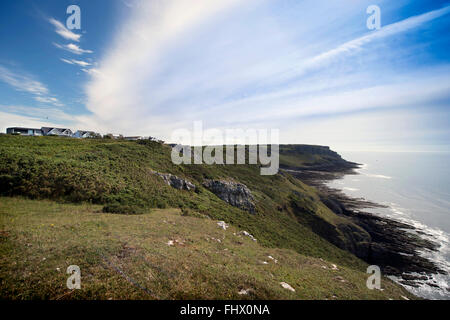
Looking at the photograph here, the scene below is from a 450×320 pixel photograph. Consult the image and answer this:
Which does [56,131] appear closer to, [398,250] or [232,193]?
[232,193]

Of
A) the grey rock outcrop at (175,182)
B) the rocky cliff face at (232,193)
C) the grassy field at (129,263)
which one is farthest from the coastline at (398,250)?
the grey rock outcrop at (175,182)

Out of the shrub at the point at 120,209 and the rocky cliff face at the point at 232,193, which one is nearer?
the shrub at the point at 120,209

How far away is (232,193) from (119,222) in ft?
82.7

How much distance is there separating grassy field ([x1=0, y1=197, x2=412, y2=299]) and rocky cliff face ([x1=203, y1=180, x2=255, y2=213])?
19.6m

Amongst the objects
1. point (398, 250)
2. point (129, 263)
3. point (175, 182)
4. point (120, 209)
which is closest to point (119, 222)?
point (120, 209)

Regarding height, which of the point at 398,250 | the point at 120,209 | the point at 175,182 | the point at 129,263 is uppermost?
the point at 175,182

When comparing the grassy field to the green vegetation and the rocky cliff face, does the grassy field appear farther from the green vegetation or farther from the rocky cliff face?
the rocky cliff face

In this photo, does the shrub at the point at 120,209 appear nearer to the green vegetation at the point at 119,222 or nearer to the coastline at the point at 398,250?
the green vegetation at the point at 119,222

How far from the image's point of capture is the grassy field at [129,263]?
6.75 meters

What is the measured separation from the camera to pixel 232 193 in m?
37.5

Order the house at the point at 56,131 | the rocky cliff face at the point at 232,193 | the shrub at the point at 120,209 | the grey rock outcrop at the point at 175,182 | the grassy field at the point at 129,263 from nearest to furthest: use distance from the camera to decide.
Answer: the grassy field at the point at 129,263, the shrub at the point at 120,209, the grey rock outcrop at the point at 175,182, the rocky cliff face at the point at 232,193, the house at the point at 56,131

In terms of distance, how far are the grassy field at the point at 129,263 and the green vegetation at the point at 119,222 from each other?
5 cm
